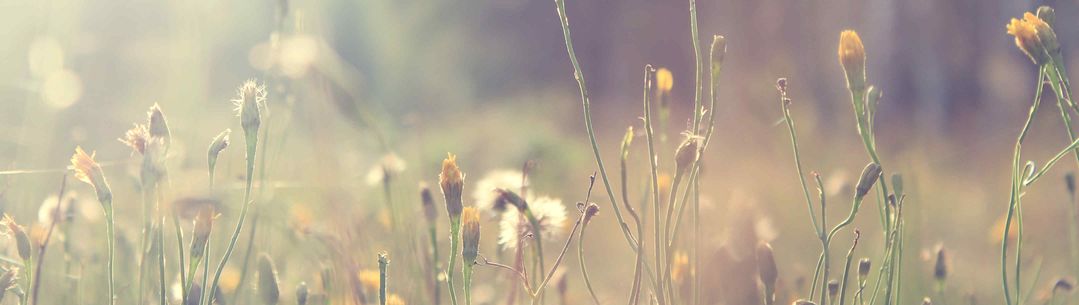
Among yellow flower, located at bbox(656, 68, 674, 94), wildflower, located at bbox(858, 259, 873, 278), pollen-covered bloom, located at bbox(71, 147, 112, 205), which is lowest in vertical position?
wildflower, located at bbox(858, 259, 873, 278)

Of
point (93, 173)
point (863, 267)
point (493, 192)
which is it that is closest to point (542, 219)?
point (493, 192)

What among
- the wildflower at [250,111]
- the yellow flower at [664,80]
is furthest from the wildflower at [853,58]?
the wildflower at [250,111]

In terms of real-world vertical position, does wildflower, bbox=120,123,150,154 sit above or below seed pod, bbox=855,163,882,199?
above

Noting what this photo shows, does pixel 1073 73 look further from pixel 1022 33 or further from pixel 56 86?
pixel 56 86

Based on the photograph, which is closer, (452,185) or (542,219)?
(452,185)

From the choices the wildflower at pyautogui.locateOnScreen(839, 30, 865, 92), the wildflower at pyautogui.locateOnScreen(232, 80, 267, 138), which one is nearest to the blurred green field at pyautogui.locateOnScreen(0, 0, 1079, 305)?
the wildflower at pyautogui.locateOnScreen(232, 80, 267, 138)

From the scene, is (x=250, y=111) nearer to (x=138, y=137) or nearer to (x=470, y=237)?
(x=138, y=137)

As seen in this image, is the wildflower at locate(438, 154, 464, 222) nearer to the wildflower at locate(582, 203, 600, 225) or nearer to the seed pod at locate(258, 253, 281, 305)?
the wildflower at locate(582, 203, 600, 225)
